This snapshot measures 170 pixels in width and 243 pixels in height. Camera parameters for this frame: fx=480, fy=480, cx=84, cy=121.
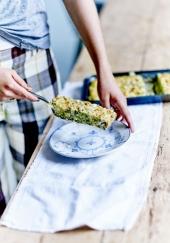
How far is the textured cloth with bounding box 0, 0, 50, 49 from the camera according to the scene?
1.34m

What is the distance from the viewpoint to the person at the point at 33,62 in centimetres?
135

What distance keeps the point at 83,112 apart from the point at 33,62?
0.33m

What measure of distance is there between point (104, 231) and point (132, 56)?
1.06m

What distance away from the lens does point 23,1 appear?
136cm

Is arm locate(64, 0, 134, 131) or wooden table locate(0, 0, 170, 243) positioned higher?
arm locate(64, 0, 134, 131)

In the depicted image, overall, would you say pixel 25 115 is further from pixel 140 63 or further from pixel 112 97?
pixel 140 63

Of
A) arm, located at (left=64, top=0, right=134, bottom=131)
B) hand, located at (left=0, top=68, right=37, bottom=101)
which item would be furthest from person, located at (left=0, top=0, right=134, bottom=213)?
hand, located at (left=0, top=68, right=37, bottom=101)

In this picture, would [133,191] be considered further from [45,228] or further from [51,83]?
[51,83]

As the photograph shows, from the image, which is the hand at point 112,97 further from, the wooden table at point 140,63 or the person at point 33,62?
the wooden table at point 140,63

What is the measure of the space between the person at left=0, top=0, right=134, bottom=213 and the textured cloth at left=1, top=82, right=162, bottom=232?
137 millimetres

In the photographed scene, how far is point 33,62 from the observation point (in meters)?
1.48

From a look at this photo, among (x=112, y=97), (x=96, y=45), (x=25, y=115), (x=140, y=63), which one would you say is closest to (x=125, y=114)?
(x=112, y=97)

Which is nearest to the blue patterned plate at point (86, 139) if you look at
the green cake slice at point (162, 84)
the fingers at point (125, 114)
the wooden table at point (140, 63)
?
the fingers at point (125, 114)

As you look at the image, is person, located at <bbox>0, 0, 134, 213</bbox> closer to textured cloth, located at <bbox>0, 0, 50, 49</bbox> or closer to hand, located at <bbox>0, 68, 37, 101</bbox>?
textured cloth, located at <bbox>0, 0, 50, 49</bbox>
